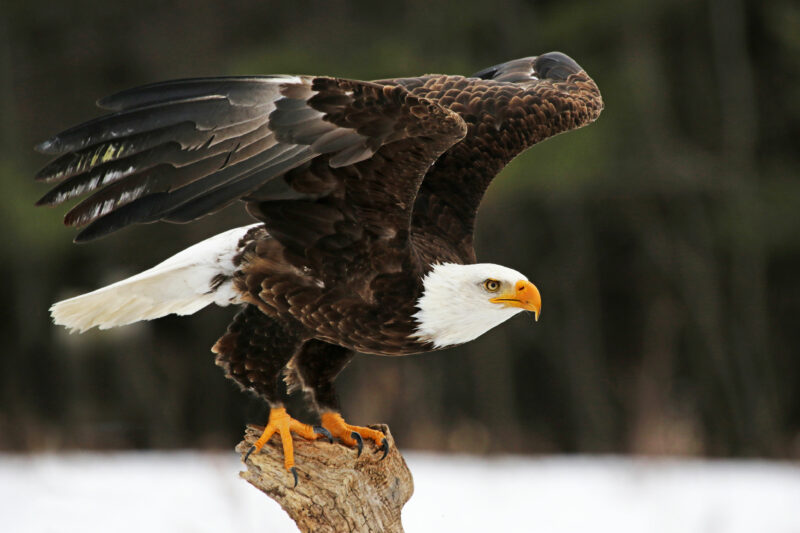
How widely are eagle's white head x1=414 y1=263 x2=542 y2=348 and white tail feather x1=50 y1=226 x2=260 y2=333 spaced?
0.73 m

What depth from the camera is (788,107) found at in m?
9.21

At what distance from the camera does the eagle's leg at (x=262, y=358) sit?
3.40 meters

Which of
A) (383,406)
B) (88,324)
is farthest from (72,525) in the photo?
(383,406)

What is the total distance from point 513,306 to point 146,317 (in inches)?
56.7

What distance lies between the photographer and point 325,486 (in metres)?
3.44

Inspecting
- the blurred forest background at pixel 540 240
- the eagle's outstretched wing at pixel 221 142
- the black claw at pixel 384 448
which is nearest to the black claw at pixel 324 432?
the black claw at pixel 384 448

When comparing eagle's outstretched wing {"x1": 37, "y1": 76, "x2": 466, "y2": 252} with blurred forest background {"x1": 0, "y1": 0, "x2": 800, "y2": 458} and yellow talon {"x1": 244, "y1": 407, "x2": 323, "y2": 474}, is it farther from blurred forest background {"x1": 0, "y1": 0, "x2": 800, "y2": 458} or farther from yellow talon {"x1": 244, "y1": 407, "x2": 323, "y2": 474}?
blurred forest background {"x1": 0, "y1": 0, "x2": 800, "y2": 458}

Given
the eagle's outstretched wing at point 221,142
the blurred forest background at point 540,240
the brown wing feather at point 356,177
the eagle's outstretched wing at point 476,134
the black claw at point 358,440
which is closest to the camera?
the eagle's outstretched wing at point 221,142

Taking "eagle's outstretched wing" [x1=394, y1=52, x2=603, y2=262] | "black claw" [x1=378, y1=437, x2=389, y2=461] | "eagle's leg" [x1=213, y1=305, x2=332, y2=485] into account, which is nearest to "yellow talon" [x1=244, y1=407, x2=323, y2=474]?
"eagle's leg" [x1=213, y1=305, x2=332, y2=485]

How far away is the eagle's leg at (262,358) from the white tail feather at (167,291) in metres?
0.15

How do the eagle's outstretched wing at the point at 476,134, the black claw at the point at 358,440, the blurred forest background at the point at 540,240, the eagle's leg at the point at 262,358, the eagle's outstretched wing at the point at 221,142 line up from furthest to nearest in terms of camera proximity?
the blurred forest background at the point at 540,240
the eagle's outstretched wing at the point at 476,134
the black claw at the point at 358,440
the eagle's leg at the point at 262,358
the eagle's outstretched wing at the point at 221,142

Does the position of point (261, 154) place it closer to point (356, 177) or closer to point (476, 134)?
point (356, 177)

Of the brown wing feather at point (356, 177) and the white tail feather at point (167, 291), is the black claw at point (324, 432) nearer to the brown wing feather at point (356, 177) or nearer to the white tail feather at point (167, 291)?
the white tail feather at point (167, 291)

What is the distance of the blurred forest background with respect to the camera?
8.56m
